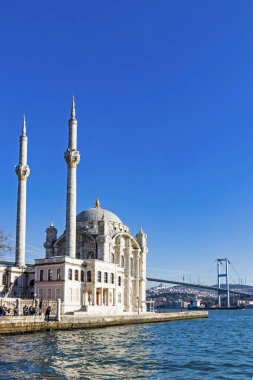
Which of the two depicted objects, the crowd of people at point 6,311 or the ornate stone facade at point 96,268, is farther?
the ornate stone facade at point 96,268

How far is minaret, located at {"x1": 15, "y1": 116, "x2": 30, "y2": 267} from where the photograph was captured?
2127 inches

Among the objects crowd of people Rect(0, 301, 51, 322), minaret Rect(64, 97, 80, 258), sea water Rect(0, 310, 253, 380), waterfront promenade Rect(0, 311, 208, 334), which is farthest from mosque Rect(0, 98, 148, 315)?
sea water Rect(0, 310, 253, 380)

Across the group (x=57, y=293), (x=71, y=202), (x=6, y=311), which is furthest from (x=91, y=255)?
(x=6, y=311)

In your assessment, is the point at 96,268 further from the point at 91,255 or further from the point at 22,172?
the point at 22,172

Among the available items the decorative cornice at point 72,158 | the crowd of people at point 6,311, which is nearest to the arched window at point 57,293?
the crowd of people at point 6,311

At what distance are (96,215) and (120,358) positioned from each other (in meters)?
42.9

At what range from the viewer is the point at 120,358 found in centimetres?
2119

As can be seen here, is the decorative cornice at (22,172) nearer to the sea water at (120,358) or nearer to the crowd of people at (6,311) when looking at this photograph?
the crowd of people at (6,311)

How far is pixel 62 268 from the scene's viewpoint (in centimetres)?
4756

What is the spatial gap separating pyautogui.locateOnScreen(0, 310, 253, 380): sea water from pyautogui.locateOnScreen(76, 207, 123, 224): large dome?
33315 millimetres

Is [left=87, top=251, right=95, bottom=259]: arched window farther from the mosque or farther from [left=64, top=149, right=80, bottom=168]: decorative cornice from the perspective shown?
[left=64, top=149, right=80, bottom=168]: decorative cornice

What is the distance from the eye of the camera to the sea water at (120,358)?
17.8 meters

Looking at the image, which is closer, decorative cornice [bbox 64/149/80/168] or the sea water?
the sea water

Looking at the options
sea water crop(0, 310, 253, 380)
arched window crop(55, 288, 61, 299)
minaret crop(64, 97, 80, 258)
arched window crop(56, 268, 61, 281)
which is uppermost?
minaret crop(64, 97, 80, 258)
